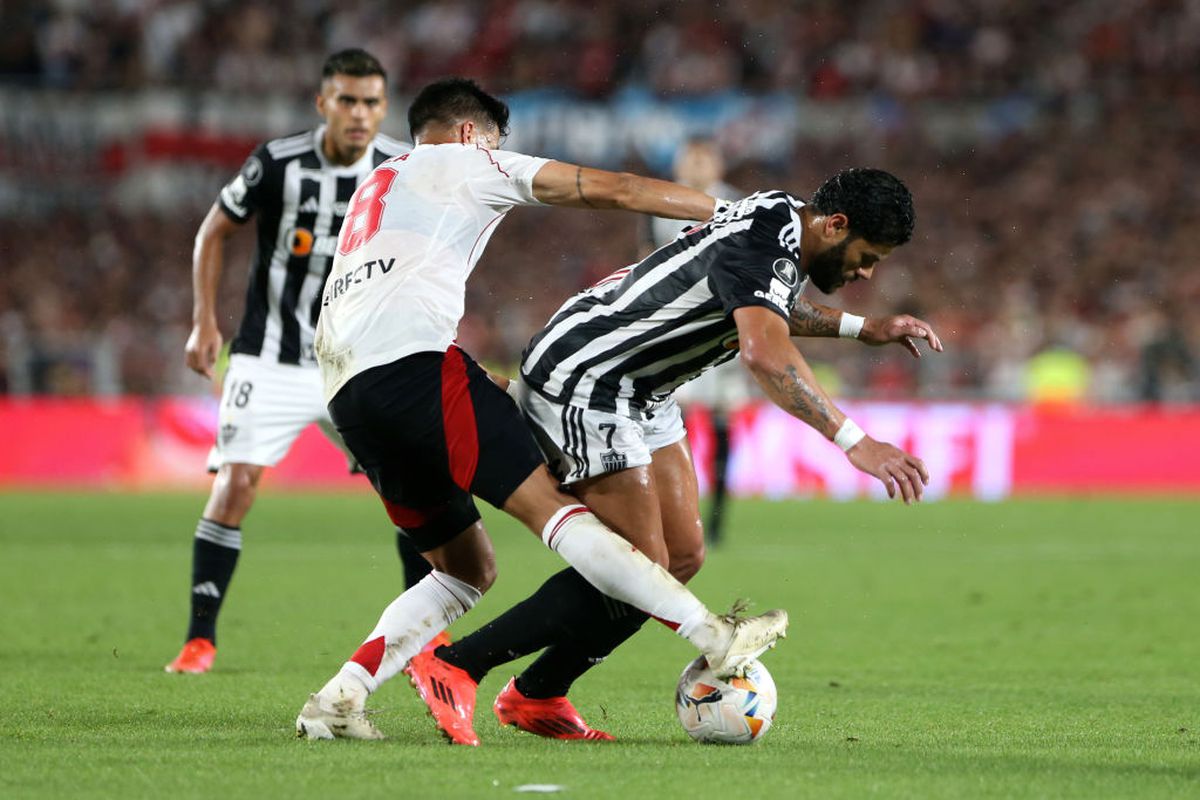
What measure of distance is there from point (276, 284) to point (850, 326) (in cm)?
281

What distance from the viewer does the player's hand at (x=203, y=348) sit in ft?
23.1

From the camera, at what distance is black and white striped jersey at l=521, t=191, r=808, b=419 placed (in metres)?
4.84

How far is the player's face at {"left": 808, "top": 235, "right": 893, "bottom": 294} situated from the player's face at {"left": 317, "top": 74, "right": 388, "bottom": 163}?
8.98 feet

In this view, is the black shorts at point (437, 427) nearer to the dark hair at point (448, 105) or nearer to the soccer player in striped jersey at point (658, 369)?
the soccer player in striped jersey at point (658, 369)

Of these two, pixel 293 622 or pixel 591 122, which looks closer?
pixel 293 622

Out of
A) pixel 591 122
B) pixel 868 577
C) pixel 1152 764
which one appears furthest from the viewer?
pixel 591 122

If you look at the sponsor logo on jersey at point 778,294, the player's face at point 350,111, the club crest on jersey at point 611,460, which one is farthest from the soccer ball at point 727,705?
the player's face at point 350,111

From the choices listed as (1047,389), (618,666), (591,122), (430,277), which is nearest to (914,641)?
(618,666)

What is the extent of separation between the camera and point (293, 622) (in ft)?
27.8

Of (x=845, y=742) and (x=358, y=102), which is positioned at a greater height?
(x=358, y=102)

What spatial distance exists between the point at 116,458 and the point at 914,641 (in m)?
12.9

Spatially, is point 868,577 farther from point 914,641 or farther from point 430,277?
point 430,277

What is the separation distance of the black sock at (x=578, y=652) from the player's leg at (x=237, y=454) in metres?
1.99

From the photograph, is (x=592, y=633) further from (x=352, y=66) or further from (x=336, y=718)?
(x=352, y=66)
